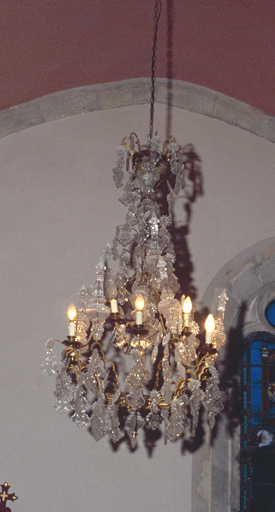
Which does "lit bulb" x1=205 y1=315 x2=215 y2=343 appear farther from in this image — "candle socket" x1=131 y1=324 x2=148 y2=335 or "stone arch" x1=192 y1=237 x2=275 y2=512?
"stone arch" x1=192 y1=237 x2=275 y2=512

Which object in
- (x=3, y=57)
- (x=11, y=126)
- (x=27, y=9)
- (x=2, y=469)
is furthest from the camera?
(x=11, y=126)

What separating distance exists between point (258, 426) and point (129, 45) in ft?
9.27

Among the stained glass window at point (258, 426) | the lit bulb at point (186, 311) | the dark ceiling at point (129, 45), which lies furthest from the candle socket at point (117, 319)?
the dark ceiling at point (129, 45)

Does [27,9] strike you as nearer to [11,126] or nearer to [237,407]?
[11,126]

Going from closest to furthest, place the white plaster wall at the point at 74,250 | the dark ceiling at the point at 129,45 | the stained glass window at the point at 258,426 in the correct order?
the white plaster wall at the point at 74,250 → the stained glass window at the point at 258,426 → the dark ceiling at the point at 129,45

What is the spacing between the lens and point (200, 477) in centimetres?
492

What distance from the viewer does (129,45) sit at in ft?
18.9

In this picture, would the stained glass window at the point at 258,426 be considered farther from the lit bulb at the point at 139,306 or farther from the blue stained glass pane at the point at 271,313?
the lit bulb at the point at 139,306

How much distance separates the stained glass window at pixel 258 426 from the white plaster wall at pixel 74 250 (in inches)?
18.8

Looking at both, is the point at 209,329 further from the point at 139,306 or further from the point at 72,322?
the point at 72,322

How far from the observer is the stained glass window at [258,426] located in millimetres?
5078

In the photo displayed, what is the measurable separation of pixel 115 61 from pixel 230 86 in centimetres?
87

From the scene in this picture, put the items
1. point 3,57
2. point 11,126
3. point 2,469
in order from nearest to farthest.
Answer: point 2,469, point 3,57, point 11,126

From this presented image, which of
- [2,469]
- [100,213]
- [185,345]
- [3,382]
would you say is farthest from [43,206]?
[185,345]
